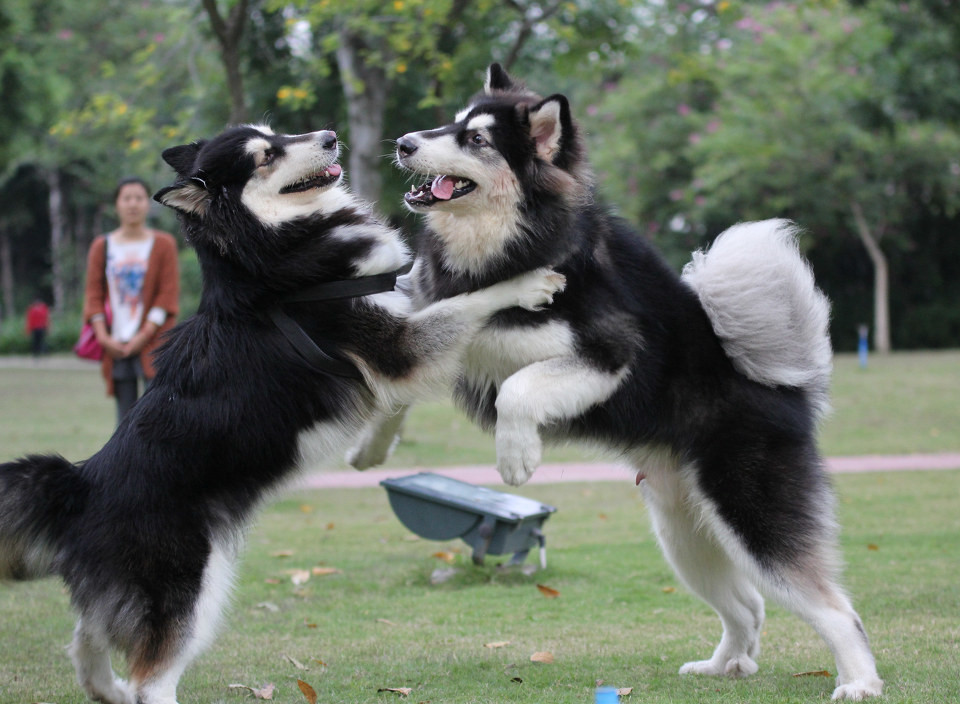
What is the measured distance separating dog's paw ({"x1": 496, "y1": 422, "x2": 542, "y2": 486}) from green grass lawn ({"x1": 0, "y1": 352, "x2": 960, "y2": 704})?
0.93m

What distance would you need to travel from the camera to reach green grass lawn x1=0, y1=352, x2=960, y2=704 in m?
4.34

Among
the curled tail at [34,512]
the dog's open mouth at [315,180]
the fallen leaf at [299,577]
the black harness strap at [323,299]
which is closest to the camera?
the curled tail at [34,512]

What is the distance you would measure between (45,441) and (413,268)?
10675 mm

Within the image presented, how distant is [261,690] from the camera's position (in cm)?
427

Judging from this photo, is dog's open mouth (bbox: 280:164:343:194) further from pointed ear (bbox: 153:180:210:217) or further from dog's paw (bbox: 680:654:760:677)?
dog's paw (bbox: 680:654:760:677)

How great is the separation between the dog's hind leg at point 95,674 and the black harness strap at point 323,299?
1.46 metres

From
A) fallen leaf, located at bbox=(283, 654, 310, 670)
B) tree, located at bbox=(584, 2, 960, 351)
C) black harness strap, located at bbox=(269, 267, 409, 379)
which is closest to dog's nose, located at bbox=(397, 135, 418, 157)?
black harness strap, located at bbox=(269, 267, 409, 379)

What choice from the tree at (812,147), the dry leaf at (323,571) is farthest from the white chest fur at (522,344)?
the tree at (812,147)

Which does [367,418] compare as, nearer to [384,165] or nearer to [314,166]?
[314,166]

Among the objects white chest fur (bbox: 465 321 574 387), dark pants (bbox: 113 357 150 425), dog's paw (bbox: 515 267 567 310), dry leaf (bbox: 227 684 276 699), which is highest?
dog's paw (bbox: 515 267 567 310)

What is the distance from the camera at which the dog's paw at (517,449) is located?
379cm

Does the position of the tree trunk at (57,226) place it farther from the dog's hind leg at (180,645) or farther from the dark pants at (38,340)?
the dog's hind leg at (180,645)

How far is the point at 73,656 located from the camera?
4059mm

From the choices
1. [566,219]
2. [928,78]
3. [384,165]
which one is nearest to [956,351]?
[928,78]
